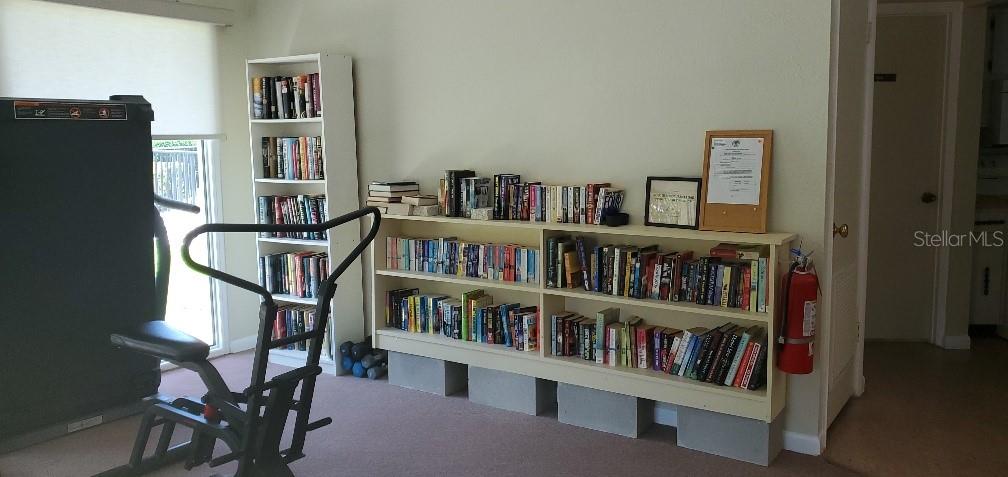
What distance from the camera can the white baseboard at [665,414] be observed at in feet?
13.0

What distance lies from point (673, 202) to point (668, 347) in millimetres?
688

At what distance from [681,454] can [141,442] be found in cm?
232

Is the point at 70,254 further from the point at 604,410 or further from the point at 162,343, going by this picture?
the point at 604,410

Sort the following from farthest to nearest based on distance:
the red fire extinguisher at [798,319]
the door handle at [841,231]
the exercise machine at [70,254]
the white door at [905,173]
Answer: the white door at [905,173], the door handle at [841,231], the red fire extinguisher at [798,319], the exercise machine at [70,254]

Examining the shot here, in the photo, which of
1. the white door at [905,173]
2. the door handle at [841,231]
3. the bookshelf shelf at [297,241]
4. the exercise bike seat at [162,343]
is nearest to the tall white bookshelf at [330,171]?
the bookshelf shelf at [297,241]

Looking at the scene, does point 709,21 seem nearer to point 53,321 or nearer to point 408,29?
point 408,29

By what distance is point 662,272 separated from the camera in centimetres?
371

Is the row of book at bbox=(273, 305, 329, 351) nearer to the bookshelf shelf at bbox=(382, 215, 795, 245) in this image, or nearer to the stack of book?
the stack of book

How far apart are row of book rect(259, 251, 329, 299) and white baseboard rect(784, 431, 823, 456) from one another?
2.85 m

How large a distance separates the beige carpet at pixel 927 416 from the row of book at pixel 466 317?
1570 mm

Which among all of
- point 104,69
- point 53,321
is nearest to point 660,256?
point 53,321

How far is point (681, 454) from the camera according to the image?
363 cm

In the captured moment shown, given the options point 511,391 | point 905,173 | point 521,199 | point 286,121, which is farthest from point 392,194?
point 905,173

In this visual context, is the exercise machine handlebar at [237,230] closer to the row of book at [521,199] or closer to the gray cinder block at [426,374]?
the row of book at [521,199]
